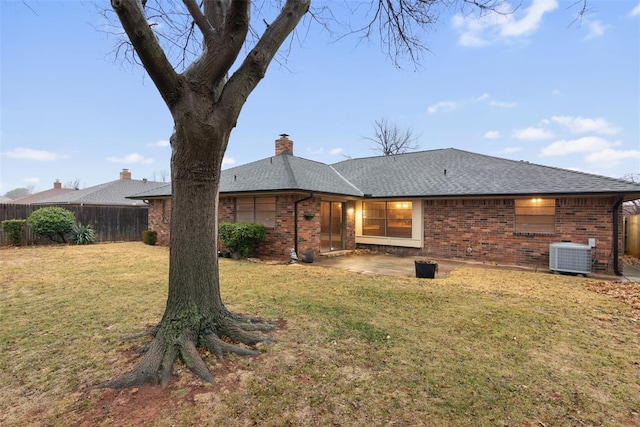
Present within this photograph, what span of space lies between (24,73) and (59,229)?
7.37 meters

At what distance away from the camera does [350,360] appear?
11.0 feet

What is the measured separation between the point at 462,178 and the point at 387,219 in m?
3.41

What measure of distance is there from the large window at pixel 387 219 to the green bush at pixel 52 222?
14.2 m

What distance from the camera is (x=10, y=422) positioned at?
2.29m

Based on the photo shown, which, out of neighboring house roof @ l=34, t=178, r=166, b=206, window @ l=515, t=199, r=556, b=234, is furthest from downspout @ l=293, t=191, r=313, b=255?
neighboring house roof @ l=34, t=178, r=166, b=206

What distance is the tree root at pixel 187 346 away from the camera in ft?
9.25

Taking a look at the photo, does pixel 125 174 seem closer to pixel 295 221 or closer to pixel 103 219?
pixel 103 219

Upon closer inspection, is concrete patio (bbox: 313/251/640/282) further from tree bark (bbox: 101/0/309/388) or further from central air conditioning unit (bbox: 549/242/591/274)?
tree bark (bbox: 101/0/309/388)

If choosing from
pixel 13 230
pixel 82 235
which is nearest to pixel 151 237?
pixel 82 235

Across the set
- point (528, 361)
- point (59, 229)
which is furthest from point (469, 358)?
point (59, 229)

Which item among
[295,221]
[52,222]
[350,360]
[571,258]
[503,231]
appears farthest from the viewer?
[52,222]

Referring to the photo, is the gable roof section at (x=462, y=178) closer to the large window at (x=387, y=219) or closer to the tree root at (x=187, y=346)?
the large window at (x=387, y=219)

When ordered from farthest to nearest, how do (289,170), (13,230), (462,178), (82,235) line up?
(82,235) → (13,230) → (289,170) → (462,178)

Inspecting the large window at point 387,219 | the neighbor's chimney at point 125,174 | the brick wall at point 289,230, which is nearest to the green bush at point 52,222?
the brick wall at point 289,230
